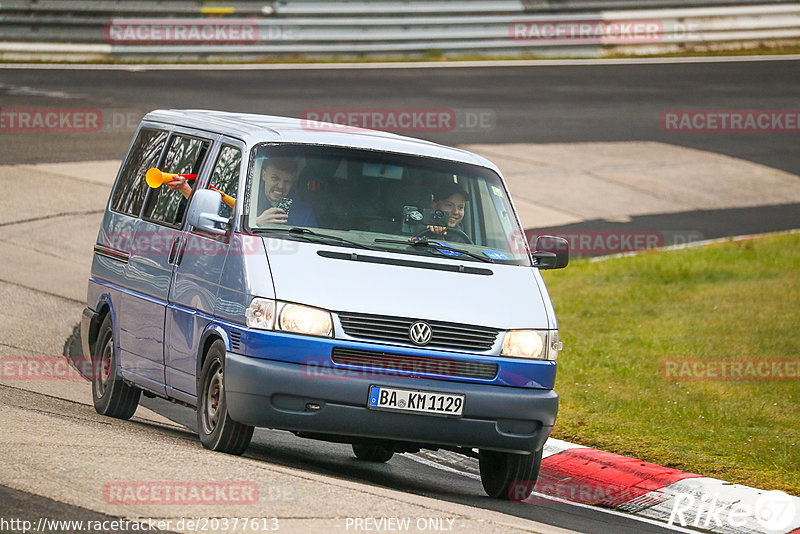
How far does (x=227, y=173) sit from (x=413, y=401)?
2.06 meters

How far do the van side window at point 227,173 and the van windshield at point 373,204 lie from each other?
171 mm

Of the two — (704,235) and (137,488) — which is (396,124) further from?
(137,488)

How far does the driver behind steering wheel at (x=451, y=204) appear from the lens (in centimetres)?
853

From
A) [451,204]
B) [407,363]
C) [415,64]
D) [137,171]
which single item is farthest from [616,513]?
[415,64]

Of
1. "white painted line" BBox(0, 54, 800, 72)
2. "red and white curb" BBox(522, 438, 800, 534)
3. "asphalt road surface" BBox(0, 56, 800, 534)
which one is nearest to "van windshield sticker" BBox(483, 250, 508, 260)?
"red and white curb" BBox(522, 438, 800, 534)

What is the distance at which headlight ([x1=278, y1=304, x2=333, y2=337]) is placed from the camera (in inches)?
293

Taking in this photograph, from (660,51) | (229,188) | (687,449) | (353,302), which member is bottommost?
(687,449)

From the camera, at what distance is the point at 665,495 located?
8836 mm

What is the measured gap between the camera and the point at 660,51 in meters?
33.7

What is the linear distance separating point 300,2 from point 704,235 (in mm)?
14343

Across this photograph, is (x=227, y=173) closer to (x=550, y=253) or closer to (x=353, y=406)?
(x=353, y=406)

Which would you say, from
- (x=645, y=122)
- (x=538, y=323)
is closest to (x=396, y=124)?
(x=645, y=122)

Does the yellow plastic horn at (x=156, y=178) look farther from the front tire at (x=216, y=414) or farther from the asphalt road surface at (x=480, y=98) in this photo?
the asphalt road surface at (x=480, y=98)

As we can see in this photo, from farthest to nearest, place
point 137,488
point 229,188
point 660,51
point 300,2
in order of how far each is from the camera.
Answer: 1. point 660,51
2. point 300,2
3. point 229,188
4. point 137,488
